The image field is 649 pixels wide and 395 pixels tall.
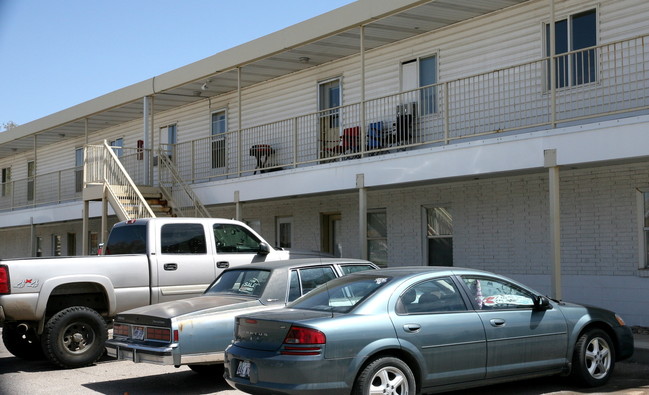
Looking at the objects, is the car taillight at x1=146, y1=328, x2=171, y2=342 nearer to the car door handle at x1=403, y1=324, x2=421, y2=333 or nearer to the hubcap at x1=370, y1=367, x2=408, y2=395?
the hubcap at x1=370, y1=367, x2=408, y2=395

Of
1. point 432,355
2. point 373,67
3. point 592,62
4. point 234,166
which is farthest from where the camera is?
point 234,166

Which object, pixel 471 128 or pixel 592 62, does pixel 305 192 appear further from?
pixel 592 62

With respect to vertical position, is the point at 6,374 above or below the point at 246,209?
below

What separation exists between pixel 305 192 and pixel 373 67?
3.80 meters

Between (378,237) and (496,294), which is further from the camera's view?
(378,237)

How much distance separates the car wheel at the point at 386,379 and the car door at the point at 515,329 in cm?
99

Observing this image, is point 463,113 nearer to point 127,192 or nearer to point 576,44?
point 576,44

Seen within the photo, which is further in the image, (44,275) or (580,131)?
(580,131)

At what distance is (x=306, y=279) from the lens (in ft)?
29.4

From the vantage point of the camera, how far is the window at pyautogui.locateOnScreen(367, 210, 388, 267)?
1734 centimetres

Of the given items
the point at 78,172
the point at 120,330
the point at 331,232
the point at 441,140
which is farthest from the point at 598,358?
the point at 78,172

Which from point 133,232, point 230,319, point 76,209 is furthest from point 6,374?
point 76,209

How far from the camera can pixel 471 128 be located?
49.3ft

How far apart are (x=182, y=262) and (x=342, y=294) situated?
14.5 feet
